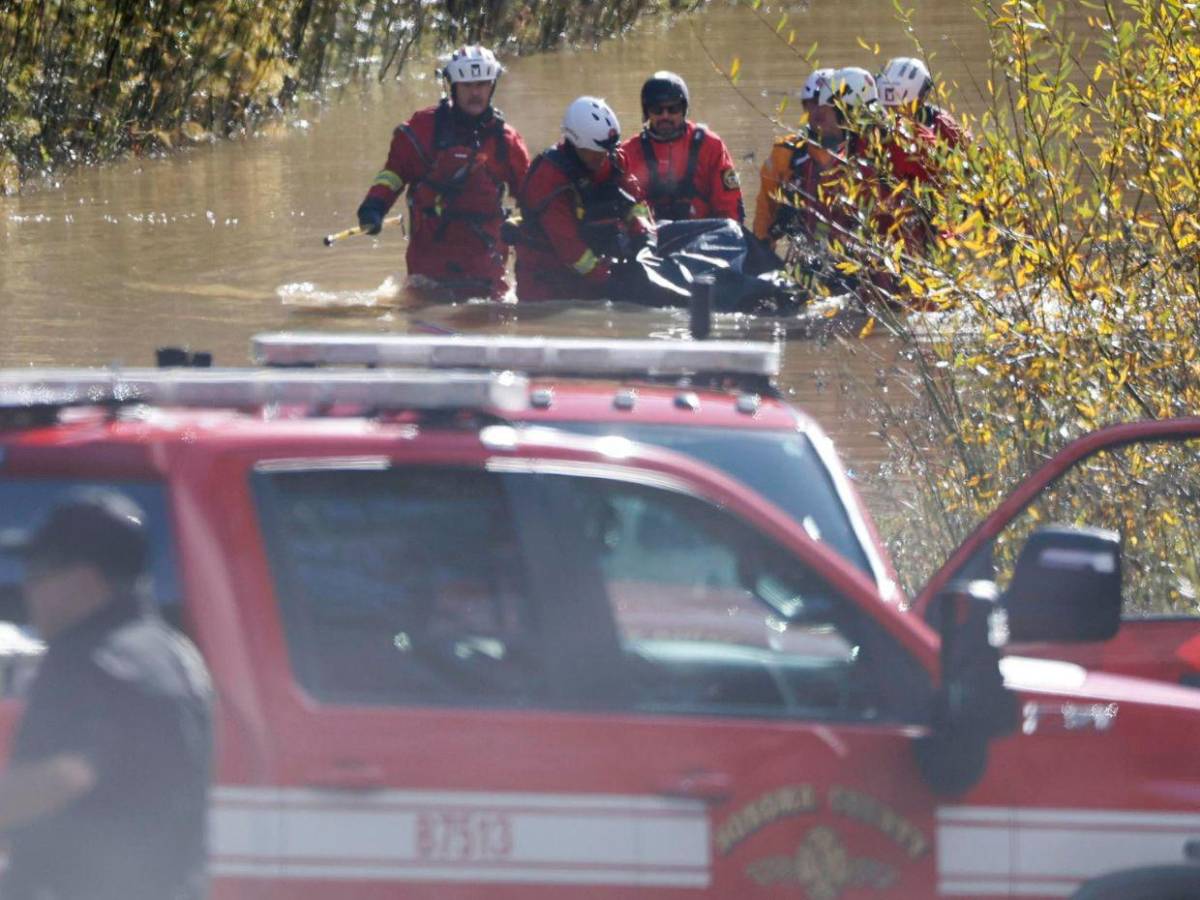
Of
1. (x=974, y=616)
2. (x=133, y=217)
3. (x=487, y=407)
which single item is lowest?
(x=133, y=217)

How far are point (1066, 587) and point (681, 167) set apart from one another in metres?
10.3

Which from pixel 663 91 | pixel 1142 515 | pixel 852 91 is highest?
pixel 852 91

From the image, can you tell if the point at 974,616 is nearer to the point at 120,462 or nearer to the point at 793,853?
the point at 793,853

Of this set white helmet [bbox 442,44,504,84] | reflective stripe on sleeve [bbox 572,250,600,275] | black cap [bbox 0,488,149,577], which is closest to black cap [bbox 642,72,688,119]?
white helmet [bbox 442,44,504,84]

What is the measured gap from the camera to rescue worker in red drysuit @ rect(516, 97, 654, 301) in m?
13.1

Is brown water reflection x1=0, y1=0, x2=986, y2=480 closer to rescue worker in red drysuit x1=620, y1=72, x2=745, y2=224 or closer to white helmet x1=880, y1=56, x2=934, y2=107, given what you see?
rescue worker in red drysuit x1=620, y1=72, x2=745, y2=224

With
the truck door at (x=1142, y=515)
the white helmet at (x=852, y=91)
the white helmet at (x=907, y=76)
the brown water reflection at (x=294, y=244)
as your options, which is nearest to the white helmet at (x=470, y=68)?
the brown water reflection at (x=294, y=244)

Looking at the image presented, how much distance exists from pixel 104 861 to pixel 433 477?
0.89m

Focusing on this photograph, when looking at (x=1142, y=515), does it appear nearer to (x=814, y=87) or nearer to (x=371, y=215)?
(x=814, y=87)

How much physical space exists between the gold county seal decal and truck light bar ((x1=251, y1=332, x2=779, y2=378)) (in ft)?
4.42

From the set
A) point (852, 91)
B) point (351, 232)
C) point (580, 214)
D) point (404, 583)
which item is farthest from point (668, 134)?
point (404, 583)

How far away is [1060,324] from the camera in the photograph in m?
7.21

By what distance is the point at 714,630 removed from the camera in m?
4.06

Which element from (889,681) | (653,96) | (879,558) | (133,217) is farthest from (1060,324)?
(133,217)
